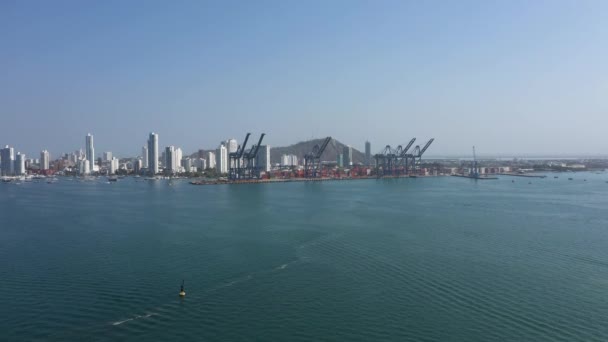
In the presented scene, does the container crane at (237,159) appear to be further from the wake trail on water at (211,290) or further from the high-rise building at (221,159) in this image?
the wake trail on water at (211,290)

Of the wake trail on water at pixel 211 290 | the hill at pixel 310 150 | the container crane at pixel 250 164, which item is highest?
the hill at pixel 310 150

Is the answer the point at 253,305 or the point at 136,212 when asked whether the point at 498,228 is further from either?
the point at 136,212

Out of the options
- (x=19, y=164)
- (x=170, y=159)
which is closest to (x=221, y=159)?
(x=170, y=159)

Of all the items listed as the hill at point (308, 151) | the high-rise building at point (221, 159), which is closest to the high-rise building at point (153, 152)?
the high-rise building at point (221, 159)

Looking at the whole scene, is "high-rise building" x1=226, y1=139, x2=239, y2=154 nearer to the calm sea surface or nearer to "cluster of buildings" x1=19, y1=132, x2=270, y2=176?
"cluster of buildings" x1=19, y1=132, x2=270, y2=176

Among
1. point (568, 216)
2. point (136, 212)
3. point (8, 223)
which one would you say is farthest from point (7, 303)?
point (568, 216)

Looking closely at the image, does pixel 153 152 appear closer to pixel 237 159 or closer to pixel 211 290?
pixel 237 159
